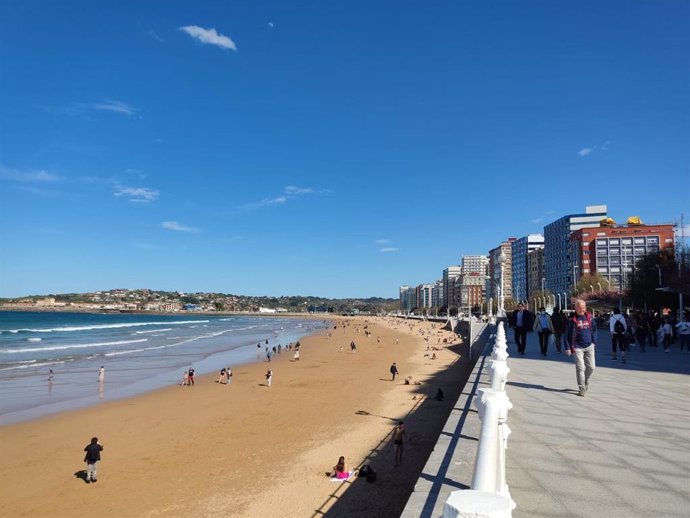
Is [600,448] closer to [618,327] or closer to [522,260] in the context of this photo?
[618,327]

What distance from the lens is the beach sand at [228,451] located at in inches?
389

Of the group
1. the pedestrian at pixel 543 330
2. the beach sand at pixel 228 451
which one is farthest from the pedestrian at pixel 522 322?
the beach sand at pixel 228 451

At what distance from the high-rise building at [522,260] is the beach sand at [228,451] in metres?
119

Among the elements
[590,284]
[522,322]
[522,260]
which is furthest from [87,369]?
[522,260]

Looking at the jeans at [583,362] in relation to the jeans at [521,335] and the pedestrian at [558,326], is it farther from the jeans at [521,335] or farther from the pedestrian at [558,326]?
the pedestrian at [558,326]

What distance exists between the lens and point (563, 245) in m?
109

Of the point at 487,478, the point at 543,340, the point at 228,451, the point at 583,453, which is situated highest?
the point at 487,478

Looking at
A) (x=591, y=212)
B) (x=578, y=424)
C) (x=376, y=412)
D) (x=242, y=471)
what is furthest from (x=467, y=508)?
(x=591, y=212)

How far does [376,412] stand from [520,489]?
14264 millimetres

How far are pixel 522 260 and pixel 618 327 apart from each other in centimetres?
13127

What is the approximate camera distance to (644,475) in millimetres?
4090

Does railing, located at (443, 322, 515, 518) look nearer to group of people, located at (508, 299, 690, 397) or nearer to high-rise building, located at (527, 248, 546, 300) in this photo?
group of people, located at (508, 299, 690, 397)

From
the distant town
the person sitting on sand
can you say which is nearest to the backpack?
the person sitting on sand

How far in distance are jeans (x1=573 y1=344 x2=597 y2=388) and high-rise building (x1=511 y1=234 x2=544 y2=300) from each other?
132 metres
